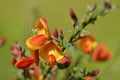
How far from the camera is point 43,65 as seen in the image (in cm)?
202

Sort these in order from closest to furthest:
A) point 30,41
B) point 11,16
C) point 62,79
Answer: point 30,41 < point 62,79 < point 11,16

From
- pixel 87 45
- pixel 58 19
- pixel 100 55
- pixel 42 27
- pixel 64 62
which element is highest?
pixel 42 27

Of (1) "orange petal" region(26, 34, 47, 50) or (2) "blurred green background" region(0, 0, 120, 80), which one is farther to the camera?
(2) "blurred green background" region(0, 0, 120, 80)

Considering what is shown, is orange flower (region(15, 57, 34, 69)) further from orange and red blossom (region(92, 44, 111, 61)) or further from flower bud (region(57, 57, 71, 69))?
orange and red blossom (region(92, 44, 111, 61))

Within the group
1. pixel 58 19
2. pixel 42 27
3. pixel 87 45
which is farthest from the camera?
pixel 58 19

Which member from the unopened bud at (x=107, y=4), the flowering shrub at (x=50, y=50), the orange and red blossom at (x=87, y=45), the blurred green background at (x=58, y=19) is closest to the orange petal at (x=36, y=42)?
the flowering shrub at (x=50, y=50)

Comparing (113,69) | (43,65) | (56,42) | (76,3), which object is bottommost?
(76,3)

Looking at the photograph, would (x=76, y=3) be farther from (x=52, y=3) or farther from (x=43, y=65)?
(x=43, y=65)

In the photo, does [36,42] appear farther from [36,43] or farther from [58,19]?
[58,19]

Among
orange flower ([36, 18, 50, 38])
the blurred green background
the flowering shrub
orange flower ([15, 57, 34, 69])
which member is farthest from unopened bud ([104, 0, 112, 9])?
the blurred green background

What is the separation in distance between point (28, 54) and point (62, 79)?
0.54 meters

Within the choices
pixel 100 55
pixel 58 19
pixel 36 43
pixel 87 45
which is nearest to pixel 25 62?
pixel 36 43

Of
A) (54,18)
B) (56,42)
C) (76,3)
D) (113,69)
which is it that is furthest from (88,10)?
(76,3)

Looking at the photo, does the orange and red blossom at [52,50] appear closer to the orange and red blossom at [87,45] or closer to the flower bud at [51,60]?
the flower bud at [51,60]
